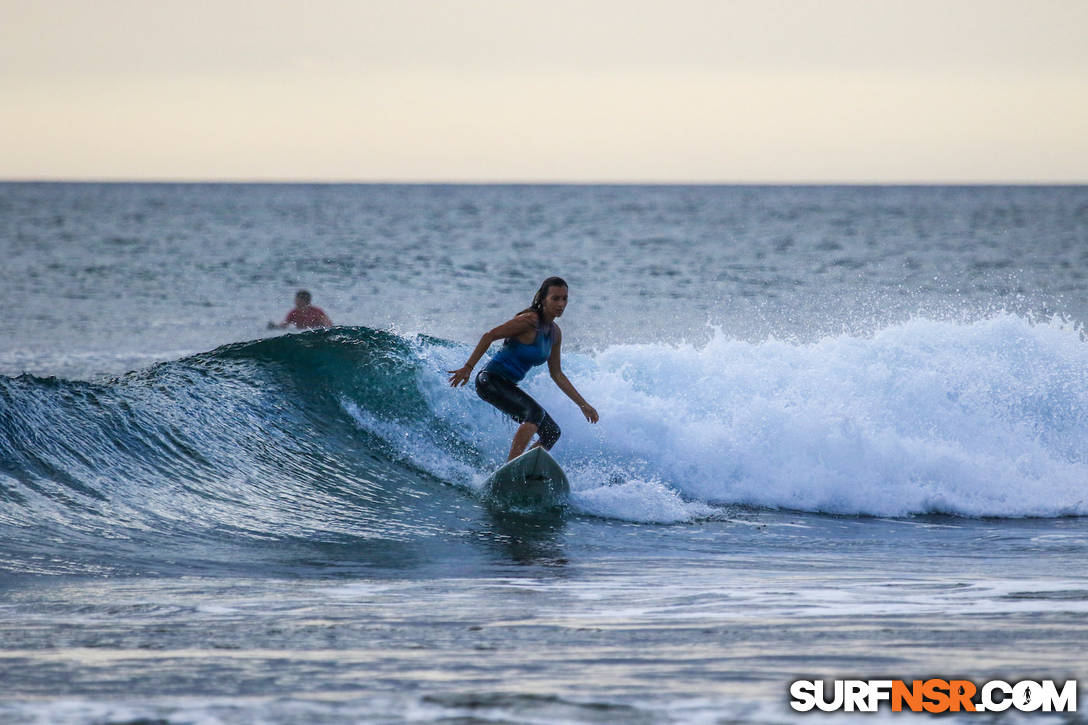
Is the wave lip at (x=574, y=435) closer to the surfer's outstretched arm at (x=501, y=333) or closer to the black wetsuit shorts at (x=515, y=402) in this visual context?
the black wetsuit shorts at (x=515, y=402)

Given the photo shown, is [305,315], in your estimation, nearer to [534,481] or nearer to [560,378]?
[560,378]

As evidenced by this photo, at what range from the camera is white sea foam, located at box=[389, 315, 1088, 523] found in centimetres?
1093

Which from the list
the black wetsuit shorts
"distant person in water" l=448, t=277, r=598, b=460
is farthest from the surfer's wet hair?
the black wetsuit shorts

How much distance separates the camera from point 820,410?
1205 cm

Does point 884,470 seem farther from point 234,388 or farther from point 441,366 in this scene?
point 234,388

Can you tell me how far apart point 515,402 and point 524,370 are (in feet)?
0.93

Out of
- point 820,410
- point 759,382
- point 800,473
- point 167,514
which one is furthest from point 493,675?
point 759,382

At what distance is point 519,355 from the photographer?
1002 cm

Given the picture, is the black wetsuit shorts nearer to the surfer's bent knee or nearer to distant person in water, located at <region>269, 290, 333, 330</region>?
the surfer's bent knee
